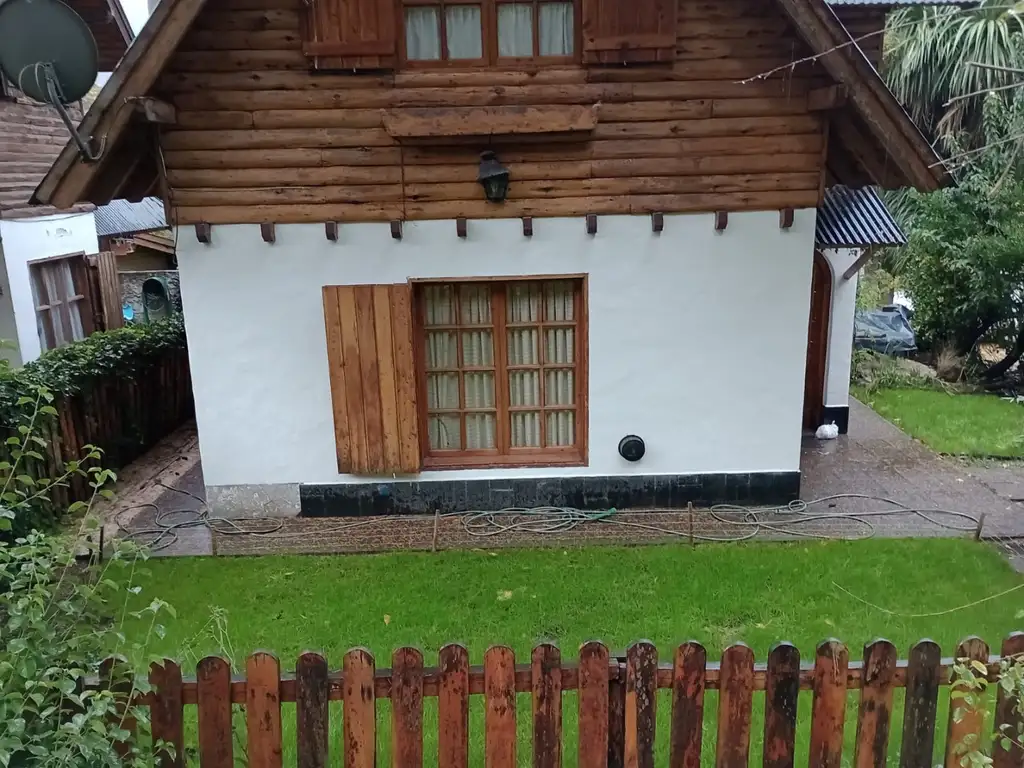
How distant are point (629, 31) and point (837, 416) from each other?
18.2ft

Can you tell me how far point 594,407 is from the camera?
23.0ft

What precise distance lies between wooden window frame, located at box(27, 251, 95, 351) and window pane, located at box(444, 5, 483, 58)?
6749 mm

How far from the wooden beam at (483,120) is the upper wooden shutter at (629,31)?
0.49 m

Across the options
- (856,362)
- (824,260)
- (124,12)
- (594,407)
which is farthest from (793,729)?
(124,12)

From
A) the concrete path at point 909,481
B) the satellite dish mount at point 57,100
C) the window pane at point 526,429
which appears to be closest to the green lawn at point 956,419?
the concrete path at point 909,481

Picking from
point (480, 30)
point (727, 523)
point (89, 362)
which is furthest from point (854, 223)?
point (89, 362)

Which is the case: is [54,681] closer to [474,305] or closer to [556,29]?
[474,305]

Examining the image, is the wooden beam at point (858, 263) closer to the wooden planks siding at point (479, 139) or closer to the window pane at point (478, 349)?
the wooden planks siding at point (479, 139)

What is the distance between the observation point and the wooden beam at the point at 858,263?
28.2 ft

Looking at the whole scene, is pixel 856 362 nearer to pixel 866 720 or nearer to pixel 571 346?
pixel 571 346

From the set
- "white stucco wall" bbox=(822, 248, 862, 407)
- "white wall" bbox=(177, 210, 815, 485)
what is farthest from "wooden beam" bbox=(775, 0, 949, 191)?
"white stucco wall" bbox=(822, 248, 862, 407)

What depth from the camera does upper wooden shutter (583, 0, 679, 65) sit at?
617 centimetres

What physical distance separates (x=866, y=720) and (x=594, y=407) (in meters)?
4.14

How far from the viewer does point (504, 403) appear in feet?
23.5
